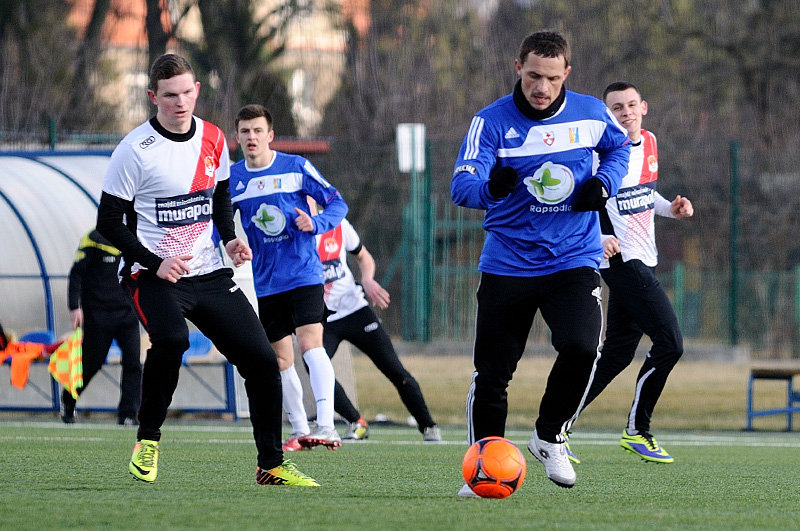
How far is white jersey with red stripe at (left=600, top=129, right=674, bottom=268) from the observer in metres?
8.73

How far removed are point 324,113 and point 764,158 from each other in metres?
9.04

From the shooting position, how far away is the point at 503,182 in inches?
229

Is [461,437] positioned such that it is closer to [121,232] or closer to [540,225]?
[540,225]

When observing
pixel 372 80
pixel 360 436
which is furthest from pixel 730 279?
pixel 372 80

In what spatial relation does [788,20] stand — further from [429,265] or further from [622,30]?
[429,265]

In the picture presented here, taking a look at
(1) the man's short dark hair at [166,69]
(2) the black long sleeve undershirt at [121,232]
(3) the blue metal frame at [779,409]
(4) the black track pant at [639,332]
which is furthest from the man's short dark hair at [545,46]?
(3) the blue metal frame at [779,409]

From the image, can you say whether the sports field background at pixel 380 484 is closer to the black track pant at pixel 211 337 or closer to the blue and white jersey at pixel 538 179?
the black track pant at pixel 211 337

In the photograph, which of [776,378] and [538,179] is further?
[776,378]

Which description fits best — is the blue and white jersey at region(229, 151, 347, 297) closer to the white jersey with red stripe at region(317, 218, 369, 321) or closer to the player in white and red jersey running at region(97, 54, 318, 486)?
the white jersey with red stripe at region(317, 218, 369, 321)

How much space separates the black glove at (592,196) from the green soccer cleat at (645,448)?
3083mm

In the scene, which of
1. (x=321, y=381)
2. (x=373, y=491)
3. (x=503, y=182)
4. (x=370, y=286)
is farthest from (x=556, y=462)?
(x=370, y=286)

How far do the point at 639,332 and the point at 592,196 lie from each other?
3243 mm

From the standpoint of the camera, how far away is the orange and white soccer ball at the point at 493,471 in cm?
600

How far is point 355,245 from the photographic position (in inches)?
427
